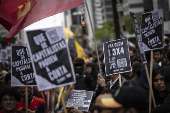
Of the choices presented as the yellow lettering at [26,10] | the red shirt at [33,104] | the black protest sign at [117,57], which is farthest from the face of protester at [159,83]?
the yellow lettering at [26,10]

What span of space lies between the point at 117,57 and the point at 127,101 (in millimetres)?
3008

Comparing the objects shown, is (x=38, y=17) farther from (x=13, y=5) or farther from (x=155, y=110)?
(x=155, y=110)

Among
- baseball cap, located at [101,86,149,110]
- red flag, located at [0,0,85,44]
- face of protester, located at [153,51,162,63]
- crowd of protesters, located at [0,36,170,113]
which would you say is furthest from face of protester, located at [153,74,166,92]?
face of protester, located at [153,51,162,63]

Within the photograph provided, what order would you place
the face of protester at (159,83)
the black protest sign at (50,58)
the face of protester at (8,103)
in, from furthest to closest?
the face of protester at (8,103), the face of protester at (159,83), the black protest sign at (50,58)

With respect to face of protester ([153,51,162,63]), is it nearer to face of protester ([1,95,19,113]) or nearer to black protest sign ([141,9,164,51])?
black protest sign ([141,9,164,51])

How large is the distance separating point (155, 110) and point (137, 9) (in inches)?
2371

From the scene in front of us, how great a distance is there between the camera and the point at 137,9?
6178 cm

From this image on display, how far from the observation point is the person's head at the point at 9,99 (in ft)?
14.8

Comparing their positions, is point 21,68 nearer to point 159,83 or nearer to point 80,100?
point 80,100

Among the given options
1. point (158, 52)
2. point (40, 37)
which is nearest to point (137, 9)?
point (158, 52)

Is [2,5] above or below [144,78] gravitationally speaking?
above

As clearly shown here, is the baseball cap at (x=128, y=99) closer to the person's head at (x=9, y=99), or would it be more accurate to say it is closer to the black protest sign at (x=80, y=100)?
the black protest sign at (x=80, y=100)

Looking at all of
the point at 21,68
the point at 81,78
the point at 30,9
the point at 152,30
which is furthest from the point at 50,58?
the point at 81,78

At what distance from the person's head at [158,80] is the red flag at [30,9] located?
2708 millimetres
